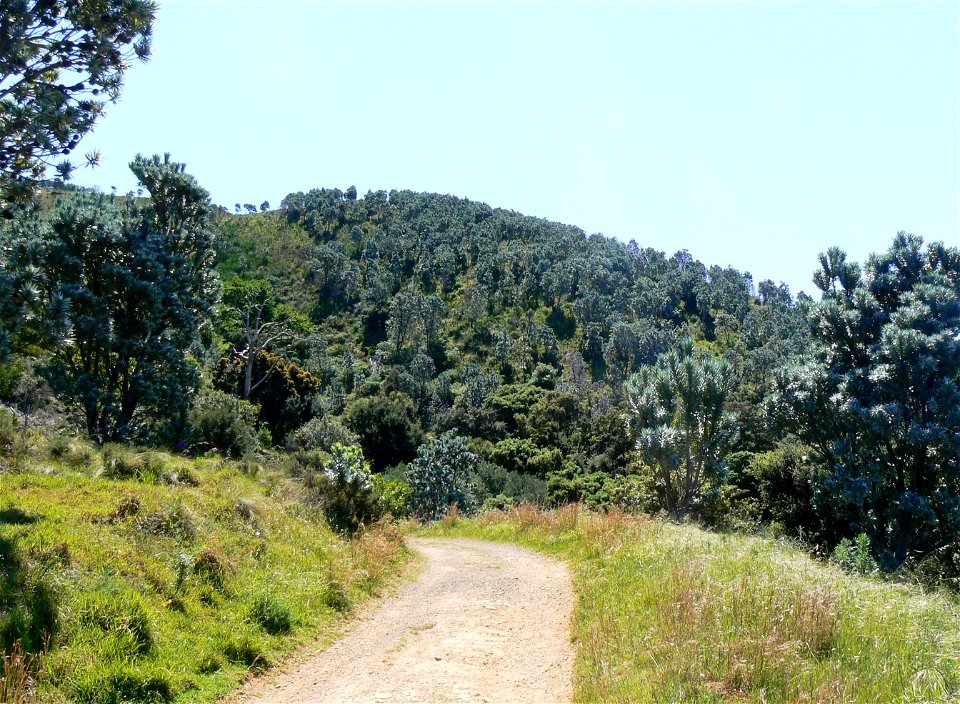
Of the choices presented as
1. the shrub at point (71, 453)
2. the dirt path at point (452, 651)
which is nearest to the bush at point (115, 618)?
the dirt path at point (452, 651)

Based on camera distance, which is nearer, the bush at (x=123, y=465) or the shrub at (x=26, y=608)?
the shrub at (x=26, y=608)

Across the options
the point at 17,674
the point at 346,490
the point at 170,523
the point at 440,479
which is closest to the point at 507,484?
the point at 440,479

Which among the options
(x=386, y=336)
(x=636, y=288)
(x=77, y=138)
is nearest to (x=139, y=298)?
(x=77, y=138)

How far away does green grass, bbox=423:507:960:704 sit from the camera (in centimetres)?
459

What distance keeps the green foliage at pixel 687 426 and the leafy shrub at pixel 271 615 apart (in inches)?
732

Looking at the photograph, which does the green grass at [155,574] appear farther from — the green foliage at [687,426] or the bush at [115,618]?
the green foliage at [687,426]

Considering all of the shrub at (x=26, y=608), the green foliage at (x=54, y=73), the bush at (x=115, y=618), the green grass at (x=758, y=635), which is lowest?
the bush at (x=115, y=618)

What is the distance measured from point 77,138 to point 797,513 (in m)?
28.5

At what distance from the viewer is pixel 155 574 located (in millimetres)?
6797

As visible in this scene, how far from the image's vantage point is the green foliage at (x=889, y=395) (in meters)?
18.7

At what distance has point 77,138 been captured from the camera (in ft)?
28.1

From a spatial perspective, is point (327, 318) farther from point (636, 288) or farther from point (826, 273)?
point (826, 273)

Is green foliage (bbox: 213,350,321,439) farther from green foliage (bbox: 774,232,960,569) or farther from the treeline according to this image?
green foliage (bbox: 774,232,960,569)

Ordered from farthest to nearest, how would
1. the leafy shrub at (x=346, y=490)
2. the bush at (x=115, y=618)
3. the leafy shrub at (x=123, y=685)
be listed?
1. the leafy shrub at (x=346, y=490)
2. the bush at (x=115, y=618)
3. the leafy shrub at (x=123, y=685)
